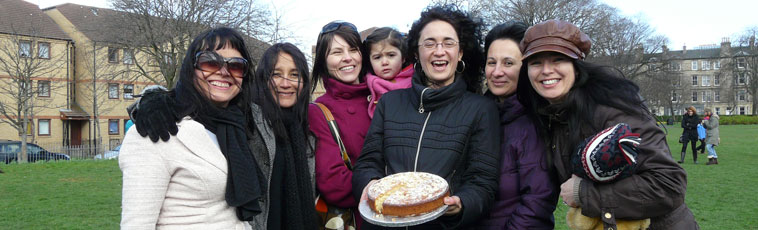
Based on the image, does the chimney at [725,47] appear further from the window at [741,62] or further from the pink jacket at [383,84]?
the pink jacket at [383,84]

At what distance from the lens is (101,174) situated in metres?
18.1

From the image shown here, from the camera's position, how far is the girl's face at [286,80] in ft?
12.1

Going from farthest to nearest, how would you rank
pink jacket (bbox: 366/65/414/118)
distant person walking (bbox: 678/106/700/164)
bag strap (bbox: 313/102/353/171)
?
1. distant person walking (bbox: 678/106/700/164)
2. pink jacket (bbox: 366/65/414/118)
3. bag strap (bbox: 313/102/353/171)

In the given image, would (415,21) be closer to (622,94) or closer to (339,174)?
(339,174)

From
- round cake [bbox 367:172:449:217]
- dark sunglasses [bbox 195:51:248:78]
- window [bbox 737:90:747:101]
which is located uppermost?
window [bbox 737:90:747:101]

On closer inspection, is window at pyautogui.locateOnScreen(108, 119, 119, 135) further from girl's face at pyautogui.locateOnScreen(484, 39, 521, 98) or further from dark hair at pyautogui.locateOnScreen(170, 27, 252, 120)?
girl's face at pyautogui.locateOnScreen(484, 39, 521, 98)

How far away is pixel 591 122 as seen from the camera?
2.83 meters

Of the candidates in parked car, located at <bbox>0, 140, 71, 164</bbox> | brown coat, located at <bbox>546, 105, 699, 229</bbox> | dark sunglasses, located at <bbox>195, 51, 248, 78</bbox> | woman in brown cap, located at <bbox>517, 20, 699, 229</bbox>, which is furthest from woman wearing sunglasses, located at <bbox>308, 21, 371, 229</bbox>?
parked car, located at <bbox>0, 140, 71, 164</bbox>

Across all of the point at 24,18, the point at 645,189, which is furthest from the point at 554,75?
the point at 24,18

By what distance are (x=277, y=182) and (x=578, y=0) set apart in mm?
38389

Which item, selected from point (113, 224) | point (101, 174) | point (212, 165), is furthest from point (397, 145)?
point (101, 174)

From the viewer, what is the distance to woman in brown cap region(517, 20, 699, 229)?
261cm

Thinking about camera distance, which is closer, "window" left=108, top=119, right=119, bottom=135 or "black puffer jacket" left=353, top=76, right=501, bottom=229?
"black puffer jacket" left=353, top=76, right=501, bottom=229

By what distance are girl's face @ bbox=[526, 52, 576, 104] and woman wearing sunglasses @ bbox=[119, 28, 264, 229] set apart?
1.82m
